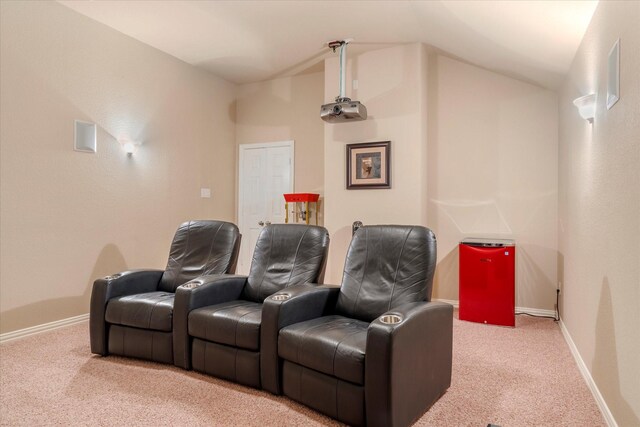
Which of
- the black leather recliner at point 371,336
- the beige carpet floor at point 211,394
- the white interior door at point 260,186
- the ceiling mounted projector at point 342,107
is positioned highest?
the ceiling mounted projector at point 342,107

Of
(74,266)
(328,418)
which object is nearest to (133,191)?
(74,266)

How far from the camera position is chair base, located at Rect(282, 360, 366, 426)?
196 cm

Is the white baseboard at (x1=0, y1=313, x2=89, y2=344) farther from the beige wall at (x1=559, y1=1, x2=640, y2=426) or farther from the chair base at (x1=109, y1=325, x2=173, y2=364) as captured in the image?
the beige wall at (x1=559, y1=1, x2=640, y2=426)

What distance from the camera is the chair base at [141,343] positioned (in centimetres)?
283

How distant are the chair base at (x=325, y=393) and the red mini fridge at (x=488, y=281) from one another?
7.92 ft

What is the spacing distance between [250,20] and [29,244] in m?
2.99

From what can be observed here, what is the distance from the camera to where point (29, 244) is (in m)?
3.62

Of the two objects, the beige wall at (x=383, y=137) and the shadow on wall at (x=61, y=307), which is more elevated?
the beige wall at (x=383, y=137)

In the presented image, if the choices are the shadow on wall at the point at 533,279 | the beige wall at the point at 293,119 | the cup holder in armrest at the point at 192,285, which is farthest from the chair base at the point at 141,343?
the shadow on wall at the point at 533,279

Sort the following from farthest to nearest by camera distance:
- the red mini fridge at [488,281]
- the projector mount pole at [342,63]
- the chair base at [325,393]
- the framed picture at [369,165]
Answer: the framed picture at [369,165]
the projector mount pole at [342,63]
the red mini fridge at [488,281]
the chair base at [325,393]

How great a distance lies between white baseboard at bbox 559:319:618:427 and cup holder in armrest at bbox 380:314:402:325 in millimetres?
1175

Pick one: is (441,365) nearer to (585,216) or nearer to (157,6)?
(585,216)

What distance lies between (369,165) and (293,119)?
1.62 metres

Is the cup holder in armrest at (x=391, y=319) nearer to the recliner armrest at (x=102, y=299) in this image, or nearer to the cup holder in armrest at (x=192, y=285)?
the cup holder in armrest at (x=192, y=285)
